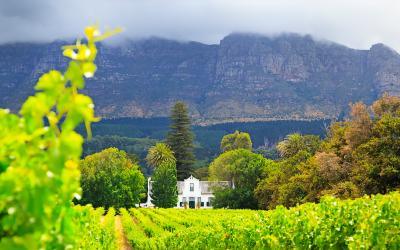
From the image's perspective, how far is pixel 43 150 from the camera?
1.81 m

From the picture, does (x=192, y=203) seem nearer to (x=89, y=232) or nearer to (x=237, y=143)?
(x=237, y=143)

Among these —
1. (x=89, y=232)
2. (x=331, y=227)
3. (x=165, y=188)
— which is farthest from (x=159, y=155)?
(x=331, y=227)

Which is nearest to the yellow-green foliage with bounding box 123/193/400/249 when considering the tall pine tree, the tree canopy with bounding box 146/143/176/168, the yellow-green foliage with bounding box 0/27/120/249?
the yellow-green foliage with bounding box 0/27/120/249

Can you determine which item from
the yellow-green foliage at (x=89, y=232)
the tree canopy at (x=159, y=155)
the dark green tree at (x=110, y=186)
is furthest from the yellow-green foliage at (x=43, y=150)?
the tree canopy at (x=159, y=155)

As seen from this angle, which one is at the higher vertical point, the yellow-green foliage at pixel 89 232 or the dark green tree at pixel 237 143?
the dark green tree at pixel 237 143

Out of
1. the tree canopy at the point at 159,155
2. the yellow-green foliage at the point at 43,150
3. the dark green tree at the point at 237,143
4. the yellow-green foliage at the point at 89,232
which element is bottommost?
the yellow-green foliage at the point at 89,232

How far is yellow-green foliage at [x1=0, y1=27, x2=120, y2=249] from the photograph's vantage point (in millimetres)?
1687

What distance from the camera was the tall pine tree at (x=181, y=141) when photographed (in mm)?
95562

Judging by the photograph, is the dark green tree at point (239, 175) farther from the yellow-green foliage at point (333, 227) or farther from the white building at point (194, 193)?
the yellow-green foliage at point (333, 227)

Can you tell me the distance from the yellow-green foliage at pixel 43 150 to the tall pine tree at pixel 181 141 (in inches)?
3649

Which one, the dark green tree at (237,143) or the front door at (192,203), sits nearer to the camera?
the front door at (192,203)

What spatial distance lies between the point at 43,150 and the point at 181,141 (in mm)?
96283

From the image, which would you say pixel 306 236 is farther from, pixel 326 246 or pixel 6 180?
pixel 6 180

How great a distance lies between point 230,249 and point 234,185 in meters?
58.8
